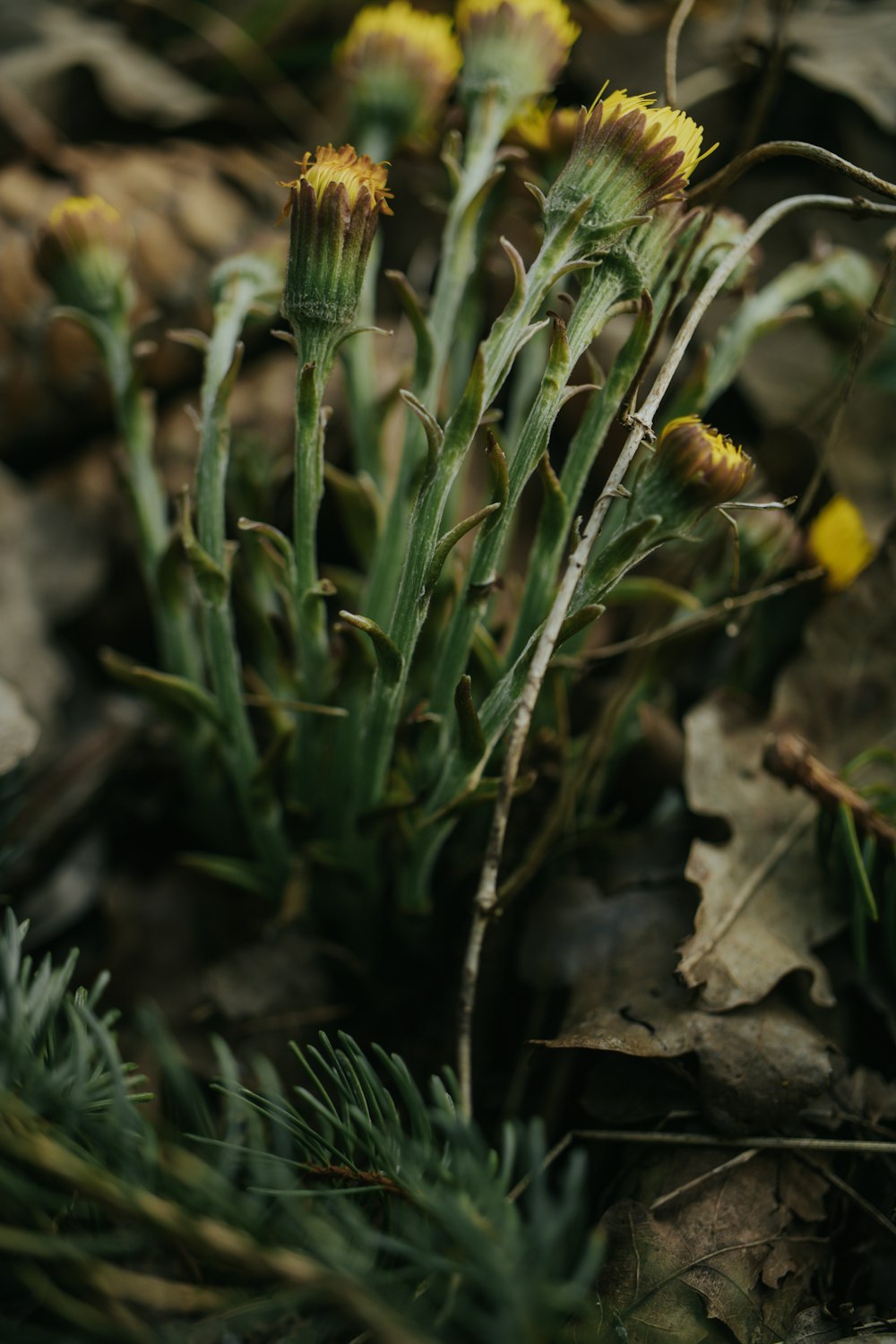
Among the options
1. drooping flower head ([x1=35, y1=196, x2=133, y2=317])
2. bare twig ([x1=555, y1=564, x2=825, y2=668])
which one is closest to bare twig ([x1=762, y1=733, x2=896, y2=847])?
bare twig ([x1=555, y1=564, x2=825, y2=668])

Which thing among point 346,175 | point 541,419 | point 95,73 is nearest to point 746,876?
point 541,419

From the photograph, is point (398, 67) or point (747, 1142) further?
point (398, 67)

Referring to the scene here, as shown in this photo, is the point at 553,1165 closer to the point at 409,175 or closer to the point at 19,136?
the point at 409,175

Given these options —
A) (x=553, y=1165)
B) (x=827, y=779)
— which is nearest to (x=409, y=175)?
(x=827, y=779)

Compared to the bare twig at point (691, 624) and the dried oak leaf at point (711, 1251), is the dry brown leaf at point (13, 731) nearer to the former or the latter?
the bare twig at point (691, 624)

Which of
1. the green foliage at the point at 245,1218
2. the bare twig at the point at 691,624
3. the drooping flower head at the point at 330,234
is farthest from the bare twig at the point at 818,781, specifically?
the drooping flower head at the point at 330,234

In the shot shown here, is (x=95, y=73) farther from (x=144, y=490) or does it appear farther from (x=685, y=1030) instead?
(x=685, y=1030)
